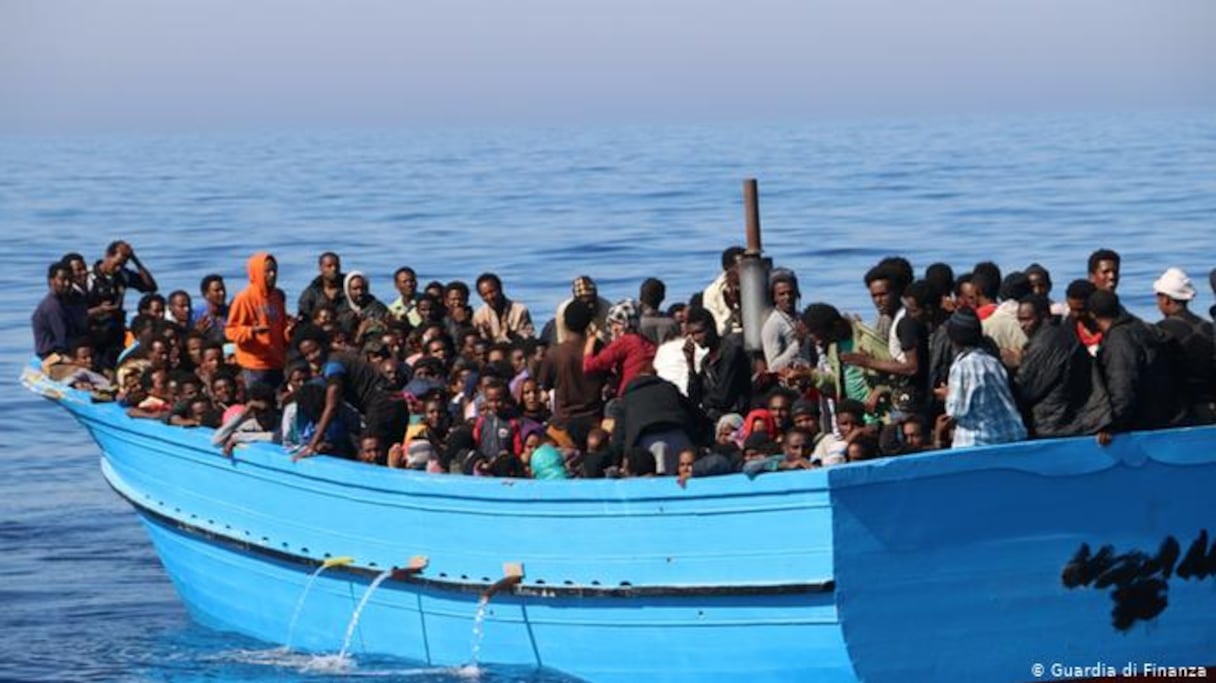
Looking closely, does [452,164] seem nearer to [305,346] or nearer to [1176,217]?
[1176,217]

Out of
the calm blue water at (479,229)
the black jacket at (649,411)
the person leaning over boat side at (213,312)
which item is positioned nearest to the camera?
the black jacket at (649,411)

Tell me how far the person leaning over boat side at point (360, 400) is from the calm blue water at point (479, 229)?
4.79ft

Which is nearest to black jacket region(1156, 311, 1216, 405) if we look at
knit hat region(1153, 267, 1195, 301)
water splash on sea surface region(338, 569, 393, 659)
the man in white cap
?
the man in white cap

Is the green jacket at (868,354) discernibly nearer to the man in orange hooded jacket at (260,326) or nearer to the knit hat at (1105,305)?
the knit hat at (1105,305)

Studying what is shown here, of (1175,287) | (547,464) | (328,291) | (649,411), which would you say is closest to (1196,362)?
(1175,287)

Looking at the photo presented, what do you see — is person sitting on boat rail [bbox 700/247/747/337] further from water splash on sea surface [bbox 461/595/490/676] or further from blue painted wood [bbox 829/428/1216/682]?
blue painted wood [bbox 829/428/1216/682]

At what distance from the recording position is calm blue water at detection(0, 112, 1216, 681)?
20703mm

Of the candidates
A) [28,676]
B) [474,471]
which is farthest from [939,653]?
[28,676]

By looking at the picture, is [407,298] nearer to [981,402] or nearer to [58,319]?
[58,319]

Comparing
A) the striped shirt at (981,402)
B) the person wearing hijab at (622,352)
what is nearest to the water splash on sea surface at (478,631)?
the person wearing hijab at (622,352)

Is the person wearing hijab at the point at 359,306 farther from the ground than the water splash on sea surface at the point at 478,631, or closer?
farther from the ground

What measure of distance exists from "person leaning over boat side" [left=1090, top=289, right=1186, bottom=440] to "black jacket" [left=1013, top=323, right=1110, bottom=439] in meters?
0.08

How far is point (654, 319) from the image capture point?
16.5m

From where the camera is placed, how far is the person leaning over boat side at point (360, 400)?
15.0 meters
